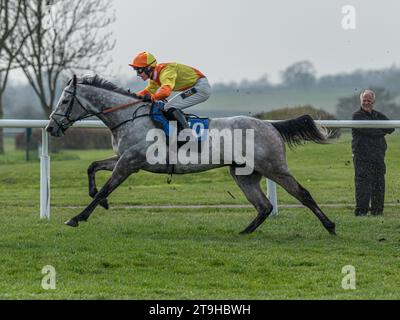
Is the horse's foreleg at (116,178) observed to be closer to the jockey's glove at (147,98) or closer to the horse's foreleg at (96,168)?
the horse's foreleg at (96,168)

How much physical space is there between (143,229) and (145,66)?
180 cm

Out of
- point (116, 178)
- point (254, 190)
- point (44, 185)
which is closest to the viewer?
point (116, 178)

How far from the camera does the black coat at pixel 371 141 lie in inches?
452

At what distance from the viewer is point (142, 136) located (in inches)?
388

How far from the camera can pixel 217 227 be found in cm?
1014

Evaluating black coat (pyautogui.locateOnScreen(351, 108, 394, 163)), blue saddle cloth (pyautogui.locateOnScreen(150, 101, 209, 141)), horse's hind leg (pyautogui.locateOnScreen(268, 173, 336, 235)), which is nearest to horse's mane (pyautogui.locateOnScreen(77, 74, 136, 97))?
blue saddle cloth (pyautogui.locateOnScreen(150, 101, 209, 141))

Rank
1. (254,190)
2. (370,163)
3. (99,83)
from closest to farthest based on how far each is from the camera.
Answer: (254,190)
(99,83)
(370,163)

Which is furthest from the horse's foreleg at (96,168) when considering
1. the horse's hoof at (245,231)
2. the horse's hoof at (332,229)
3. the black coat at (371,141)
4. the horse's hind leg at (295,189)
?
the black coat at (371,141)

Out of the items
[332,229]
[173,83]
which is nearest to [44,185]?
[173,83]

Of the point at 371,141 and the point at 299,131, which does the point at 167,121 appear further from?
the point at 371,141

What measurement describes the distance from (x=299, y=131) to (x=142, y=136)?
1794mm

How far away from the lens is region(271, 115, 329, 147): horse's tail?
10164 millimetres

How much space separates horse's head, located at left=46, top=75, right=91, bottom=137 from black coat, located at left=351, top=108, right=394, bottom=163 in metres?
3.63
